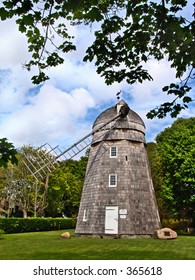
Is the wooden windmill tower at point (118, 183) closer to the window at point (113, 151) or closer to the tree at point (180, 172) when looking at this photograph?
the window at point (113, 151)

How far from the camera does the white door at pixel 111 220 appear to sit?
80.9 feet

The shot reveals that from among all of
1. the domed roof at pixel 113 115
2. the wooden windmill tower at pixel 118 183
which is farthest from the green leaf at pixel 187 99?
the domed roof at pixel 113 115

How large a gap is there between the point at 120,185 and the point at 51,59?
768 inches

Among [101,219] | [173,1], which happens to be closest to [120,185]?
[101,219]

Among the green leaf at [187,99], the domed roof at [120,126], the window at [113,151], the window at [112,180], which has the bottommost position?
the green leaf at [187,99]

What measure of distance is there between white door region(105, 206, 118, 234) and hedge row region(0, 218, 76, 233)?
524 inches

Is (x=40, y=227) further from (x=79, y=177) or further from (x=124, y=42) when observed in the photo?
(x=124, y=42)

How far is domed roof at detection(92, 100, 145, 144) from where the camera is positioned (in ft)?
90.7

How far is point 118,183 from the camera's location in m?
26.1

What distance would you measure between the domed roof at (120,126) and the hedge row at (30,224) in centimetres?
1344

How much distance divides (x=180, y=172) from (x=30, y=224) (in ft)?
57.1

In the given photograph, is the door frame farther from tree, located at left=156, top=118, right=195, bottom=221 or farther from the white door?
tree, located at left=156, top=118, right=195, bottom=221

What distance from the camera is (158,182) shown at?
3969cm

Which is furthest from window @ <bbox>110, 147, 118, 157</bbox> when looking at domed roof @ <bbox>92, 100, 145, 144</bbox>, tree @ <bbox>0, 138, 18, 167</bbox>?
tree @ <bbox>0, 138, 18, 167</bbox>
